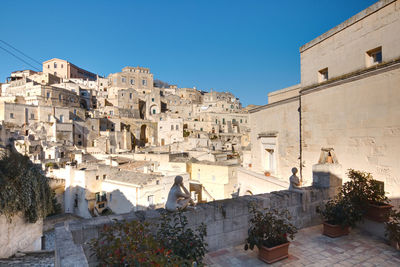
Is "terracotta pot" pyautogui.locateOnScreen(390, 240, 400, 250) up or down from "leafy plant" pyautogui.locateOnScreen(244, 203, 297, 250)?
down

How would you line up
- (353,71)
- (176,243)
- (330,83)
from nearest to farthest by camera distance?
(176,243)
(353,71)
(330,83)

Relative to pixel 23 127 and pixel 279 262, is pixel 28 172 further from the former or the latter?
pixel 23 127

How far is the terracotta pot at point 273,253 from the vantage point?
4.19 m

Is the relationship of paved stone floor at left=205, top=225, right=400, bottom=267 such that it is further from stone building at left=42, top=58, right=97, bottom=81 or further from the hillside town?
stone building at left=42, top=58, right=97, bottom=81

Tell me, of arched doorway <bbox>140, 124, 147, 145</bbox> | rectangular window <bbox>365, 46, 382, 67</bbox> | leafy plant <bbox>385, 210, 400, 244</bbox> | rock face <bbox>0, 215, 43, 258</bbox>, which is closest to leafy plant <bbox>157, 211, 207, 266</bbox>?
leafy plant <bbox>385, 210, 400, 244</bbox>

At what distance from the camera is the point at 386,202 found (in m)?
5.68

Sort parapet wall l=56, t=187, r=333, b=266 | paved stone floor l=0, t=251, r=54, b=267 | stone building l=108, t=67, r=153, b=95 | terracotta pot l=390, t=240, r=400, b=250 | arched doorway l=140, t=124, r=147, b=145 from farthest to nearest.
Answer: stone building l=108, t=67, r=153, b=95 < arched doorway l=140, t=124, r=147, b=145 < paved stone floor l=0, t=251, r=54, b=267 < terracotta pot l=390, t=240, r=400, b=250 < parapet wall l=56, t=187, r=333, b=266

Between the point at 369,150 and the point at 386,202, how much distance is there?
1.60m

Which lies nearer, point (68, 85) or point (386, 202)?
point (386, 202)

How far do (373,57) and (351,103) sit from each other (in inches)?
63.9

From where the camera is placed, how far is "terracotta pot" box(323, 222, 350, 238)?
5277 millimetres

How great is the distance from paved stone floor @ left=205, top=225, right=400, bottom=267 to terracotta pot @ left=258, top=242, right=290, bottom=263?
9 cm

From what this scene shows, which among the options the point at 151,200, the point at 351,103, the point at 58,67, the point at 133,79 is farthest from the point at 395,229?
the point at 58,67

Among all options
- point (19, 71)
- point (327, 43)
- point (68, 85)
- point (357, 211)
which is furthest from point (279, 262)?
point (19, 71)
